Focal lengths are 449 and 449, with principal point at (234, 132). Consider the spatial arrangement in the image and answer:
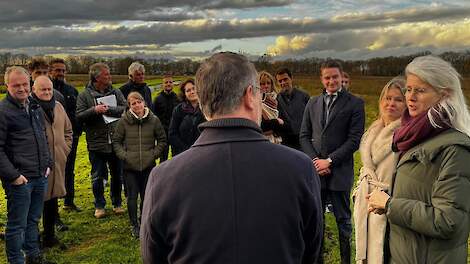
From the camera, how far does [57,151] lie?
21.3 feet

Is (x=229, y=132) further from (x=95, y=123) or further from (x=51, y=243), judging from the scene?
(x=95, y=123)

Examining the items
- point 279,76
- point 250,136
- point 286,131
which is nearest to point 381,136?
point 286,131

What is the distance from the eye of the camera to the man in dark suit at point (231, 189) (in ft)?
6.16

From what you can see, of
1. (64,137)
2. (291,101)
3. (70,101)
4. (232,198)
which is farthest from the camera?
(70,101)

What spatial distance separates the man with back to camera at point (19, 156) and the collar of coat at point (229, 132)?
4211mm

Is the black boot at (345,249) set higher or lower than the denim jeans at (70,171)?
lower

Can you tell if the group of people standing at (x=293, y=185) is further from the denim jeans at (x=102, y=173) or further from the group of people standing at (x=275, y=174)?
the denim jeans at (x=102, y=173)

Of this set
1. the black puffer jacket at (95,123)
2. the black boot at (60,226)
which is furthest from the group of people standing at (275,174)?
the black puffer jacket at (95,123)

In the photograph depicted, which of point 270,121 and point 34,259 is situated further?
point 270,121

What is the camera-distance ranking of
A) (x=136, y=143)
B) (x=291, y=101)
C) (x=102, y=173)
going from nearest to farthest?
(x=136, y=143) → (x=291, y=101) → (x=102, y=173)

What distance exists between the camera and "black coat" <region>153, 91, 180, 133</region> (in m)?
9.34

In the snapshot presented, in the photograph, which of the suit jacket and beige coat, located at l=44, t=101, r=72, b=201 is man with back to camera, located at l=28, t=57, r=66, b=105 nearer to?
beige coat, located at l=44, t=101, r=72, b=201

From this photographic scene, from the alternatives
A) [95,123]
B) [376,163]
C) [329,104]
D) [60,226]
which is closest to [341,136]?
[329,104]

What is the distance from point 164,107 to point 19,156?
4092mm
